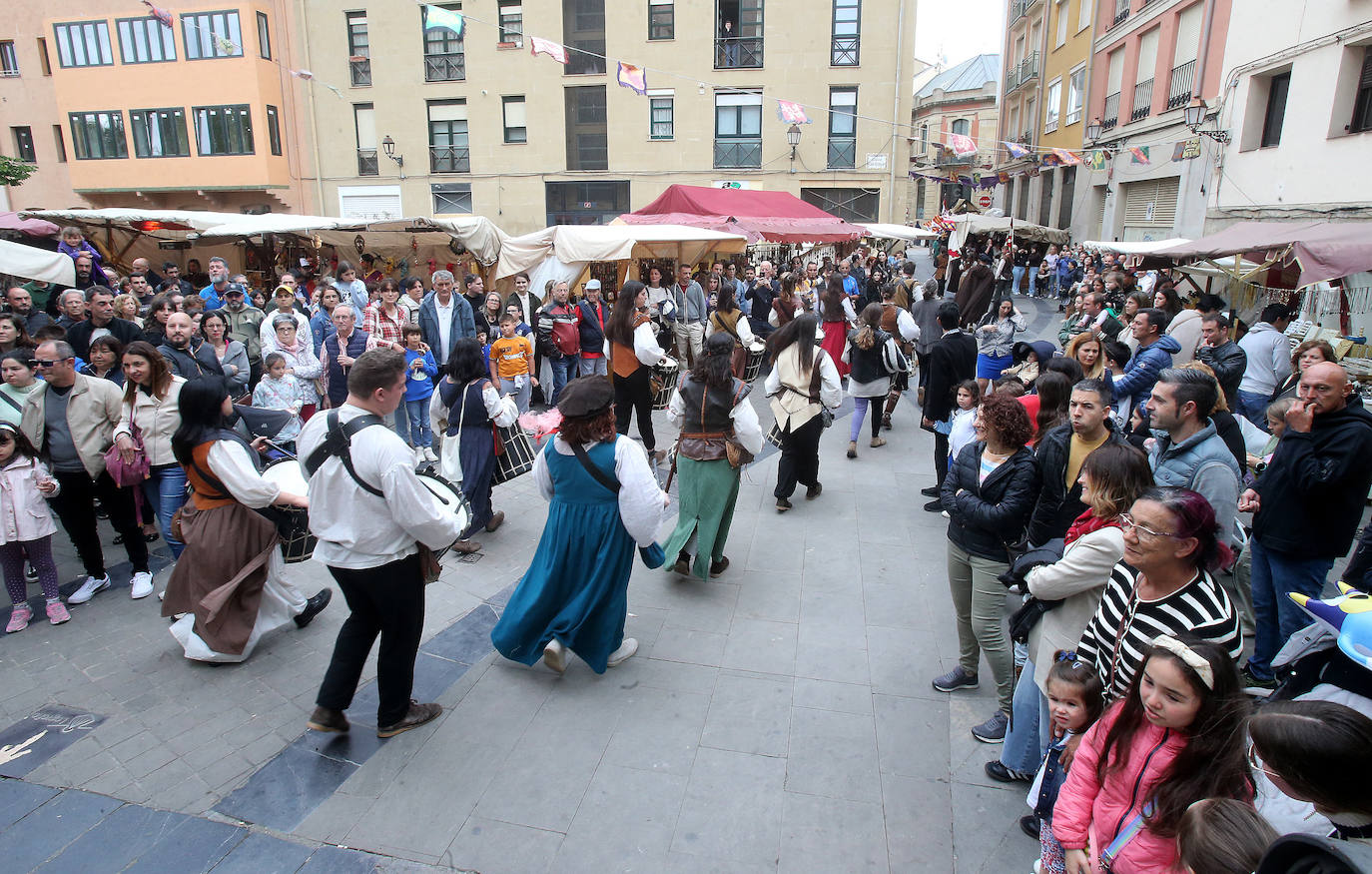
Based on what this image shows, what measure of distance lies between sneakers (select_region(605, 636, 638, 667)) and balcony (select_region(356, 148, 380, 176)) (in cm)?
2623

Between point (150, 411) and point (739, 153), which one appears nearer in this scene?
point (150, 411)

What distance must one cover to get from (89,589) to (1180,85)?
20553mm

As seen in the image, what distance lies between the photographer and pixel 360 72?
2531 cm

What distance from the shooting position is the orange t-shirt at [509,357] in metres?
7.16

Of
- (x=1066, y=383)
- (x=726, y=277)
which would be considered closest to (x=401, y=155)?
(x=726, y=277)

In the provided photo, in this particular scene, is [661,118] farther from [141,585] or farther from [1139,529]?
[1139,529]

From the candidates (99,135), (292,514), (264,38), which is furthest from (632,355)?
(99,135)

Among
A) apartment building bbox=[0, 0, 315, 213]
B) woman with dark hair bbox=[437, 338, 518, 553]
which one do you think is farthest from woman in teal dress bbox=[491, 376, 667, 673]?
apartment building bbox=[0, 0, 315, 213]

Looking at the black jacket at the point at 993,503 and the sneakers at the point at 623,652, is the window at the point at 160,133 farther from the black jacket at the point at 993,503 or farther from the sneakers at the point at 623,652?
the black jacket at the point at 993,503

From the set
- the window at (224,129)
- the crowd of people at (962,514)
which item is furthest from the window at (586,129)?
the crowd of people at (962,514)

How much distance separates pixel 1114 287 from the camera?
11.2 meters

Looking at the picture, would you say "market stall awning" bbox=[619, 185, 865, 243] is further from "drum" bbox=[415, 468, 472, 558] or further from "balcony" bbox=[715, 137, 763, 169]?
"drum" bbox=[415, 468, 472, 558]

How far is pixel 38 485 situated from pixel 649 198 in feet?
74.5

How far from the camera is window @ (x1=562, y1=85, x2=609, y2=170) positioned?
24.9 m
